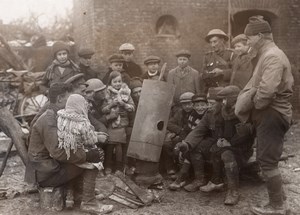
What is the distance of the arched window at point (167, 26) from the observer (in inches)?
398

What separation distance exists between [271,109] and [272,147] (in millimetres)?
438

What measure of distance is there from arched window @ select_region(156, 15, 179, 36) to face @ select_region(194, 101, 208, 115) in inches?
179

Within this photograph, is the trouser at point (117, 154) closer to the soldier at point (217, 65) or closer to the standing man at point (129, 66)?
the standing man at point (129, 66)

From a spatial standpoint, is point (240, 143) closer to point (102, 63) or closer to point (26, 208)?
point (26, 208)

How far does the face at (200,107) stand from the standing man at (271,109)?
132 centimetres

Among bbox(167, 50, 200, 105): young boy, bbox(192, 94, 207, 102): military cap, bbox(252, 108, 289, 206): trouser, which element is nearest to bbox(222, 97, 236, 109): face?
bbox(192, 94, 207, 102): military cap

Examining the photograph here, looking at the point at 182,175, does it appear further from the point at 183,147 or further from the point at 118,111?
the point at 118,111

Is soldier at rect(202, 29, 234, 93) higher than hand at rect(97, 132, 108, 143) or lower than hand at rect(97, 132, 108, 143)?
higher

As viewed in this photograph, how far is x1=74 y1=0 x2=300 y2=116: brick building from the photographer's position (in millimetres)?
9594

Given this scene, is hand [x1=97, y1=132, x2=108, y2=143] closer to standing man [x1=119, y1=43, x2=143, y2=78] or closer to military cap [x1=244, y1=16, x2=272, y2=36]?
standing man [x1=119, y1=43, x2=143, y2=78]

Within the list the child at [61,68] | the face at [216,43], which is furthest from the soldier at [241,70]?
the child at [61,68]

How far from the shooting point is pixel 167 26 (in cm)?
1016

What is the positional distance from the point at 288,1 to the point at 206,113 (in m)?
6.29

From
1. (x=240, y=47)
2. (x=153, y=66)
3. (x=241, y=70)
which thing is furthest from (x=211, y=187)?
(x=240, y=47)
